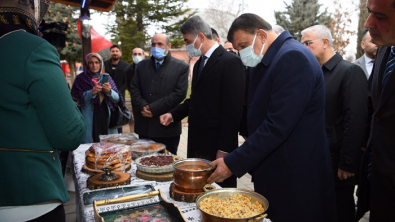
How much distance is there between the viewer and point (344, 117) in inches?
107

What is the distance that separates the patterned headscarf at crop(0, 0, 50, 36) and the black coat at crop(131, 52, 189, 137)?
2.27 metres

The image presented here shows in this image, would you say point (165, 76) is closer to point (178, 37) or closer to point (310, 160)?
point (310, 160)

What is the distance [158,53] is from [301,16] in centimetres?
2163

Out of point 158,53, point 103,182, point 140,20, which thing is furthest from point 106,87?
point 140,20

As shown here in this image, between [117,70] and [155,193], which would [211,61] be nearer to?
[155,193]

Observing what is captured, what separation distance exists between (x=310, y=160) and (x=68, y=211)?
3.10 m

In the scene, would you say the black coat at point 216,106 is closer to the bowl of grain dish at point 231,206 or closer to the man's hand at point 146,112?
the man's hand at point 146,112

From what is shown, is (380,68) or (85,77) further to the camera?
(85,77)

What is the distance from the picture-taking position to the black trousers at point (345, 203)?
292 centimetres

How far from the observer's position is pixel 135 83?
159 inches

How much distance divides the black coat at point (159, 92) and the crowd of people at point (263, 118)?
0.52 meters

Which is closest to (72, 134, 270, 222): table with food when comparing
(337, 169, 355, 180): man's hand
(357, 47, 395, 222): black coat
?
(357, 47, 395, 222): black coat

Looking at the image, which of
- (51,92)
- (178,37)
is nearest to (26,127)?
(51,92)

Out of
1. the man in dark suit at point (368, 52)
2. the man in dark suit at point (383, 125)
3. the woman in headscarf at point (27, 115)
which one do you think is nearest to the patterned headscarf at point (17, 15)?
the woman in headscarf at point (27, 115)
